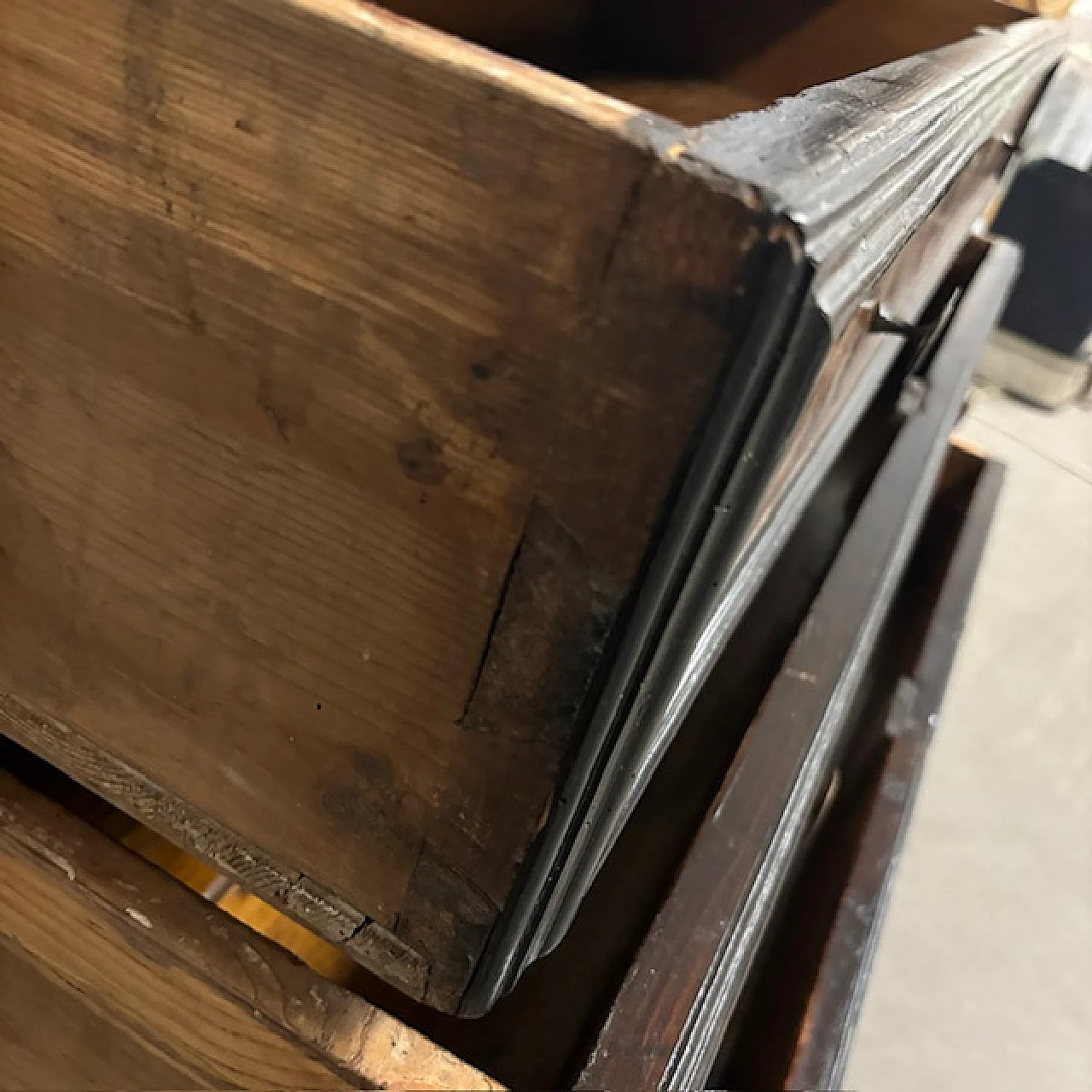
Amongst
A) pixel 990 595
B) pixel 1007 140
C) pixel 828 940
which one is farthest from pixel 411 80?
pixel 990 595

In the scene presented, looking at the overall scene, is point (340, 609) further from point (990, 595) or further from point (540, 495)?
point (990, 595)

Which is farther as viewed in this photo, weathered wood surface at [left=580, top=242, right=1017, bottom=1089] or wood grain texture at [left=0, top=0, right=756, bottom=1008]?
weathered wood surface at [left=580, top=242, right=1017, bottom=1089]

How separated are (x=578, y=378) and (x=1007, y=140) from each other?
0.77 meters

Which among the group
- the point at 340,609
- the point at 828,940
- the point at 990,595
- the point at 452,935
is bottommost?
the point at 990,595

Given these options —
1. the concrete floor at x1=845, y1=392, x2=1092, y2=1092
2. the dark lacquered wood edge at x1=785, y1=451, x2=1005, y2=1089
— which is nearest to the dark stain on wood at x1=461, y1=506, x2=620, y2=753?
the dark lacquered wood edge at x1=785, y1=451, x2=1005, y2=1089

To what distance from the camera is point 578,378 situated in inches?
10.1

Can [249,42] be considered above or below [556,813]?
above

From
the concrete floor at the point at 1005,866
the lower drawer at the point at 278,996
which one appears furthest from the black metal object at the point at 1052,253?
the lower drawer at the point at 278,996

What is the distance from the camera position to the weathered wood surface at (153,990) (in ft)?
1.28

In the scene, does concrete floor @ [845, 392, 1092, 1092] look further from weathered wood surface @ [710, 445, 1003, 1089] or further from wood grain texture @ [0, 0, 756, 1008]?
wood grain texture @ [0, 0, 756, 1008]

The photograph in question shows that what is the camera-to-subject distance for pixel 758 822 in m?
0.57

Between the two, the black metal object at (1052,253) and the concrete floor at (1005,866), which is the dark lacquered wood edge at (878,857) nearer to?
the concrete floor at (1005,866)

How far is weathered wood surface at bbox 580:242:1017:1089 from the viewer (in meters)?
0.46

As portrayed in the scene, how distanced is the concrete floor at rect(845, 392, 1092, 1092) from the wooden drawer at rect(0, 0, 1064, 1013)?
0.92 metres
